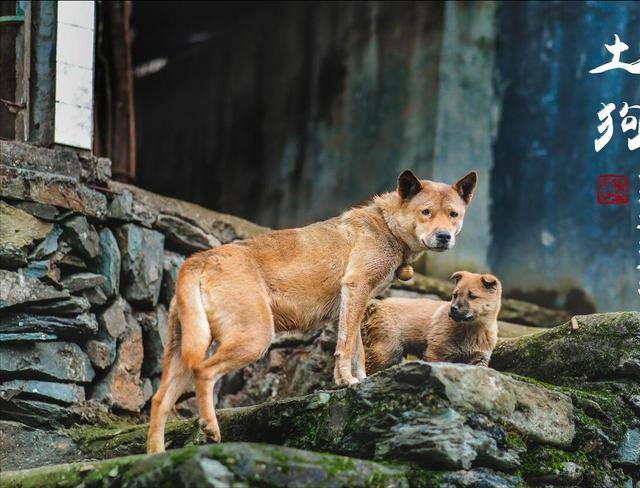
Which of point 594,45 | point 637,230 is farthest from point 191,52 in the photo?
point 637,230

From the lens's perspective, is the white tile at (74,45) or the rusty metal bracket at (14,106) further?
the white tile at (74,45)

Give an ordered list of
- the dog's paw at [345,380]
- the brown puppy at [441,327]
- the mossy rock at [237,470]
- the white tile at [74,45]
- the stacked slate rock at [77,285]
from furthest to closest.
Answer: the white tile at [74,45] → the stacked slate rock at [77,285] → the brown puppy at [441,327] → the dog's paw at [345,380] → the mossy rock at [237,470]

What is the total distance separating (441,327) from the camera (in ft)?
29.1

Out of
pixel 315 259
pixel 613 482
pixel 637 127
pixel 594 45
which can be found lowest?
pixel 613 482

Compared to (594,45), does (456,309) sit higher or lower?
lower

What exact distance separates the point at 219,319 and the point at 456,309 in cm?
227

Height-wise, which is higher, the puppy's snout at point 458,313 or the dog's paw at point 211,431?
the puppy's snout at point 458,313

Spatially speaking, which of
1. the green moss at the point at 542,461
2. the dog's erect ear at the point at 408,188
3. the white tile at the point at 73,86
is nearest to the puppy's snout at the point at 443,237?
the dog's erect ear at the point at 408,188

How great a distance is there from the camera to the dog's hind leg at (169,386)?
280 inches

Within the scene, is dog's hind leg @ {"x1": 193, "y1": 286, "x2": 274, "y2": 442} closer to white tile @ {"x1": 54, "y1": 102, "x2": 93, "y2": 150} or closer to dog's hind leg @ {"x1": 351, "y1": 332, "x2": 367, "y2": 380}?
dog's hind leg @ {"x1": 351, "y1": 332, "x2": 367, "y2": 380}

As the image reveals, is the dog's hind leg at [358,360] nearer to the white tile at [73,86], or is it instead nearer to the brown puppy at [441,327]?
the brown puppy at [441,327]

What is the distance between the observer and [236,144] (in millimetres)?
15789

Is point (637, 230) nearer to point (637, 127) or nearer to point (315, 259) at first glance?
point (637, 127)

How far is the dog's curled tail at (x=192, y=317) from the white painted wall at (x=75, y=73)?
3.09 metres
